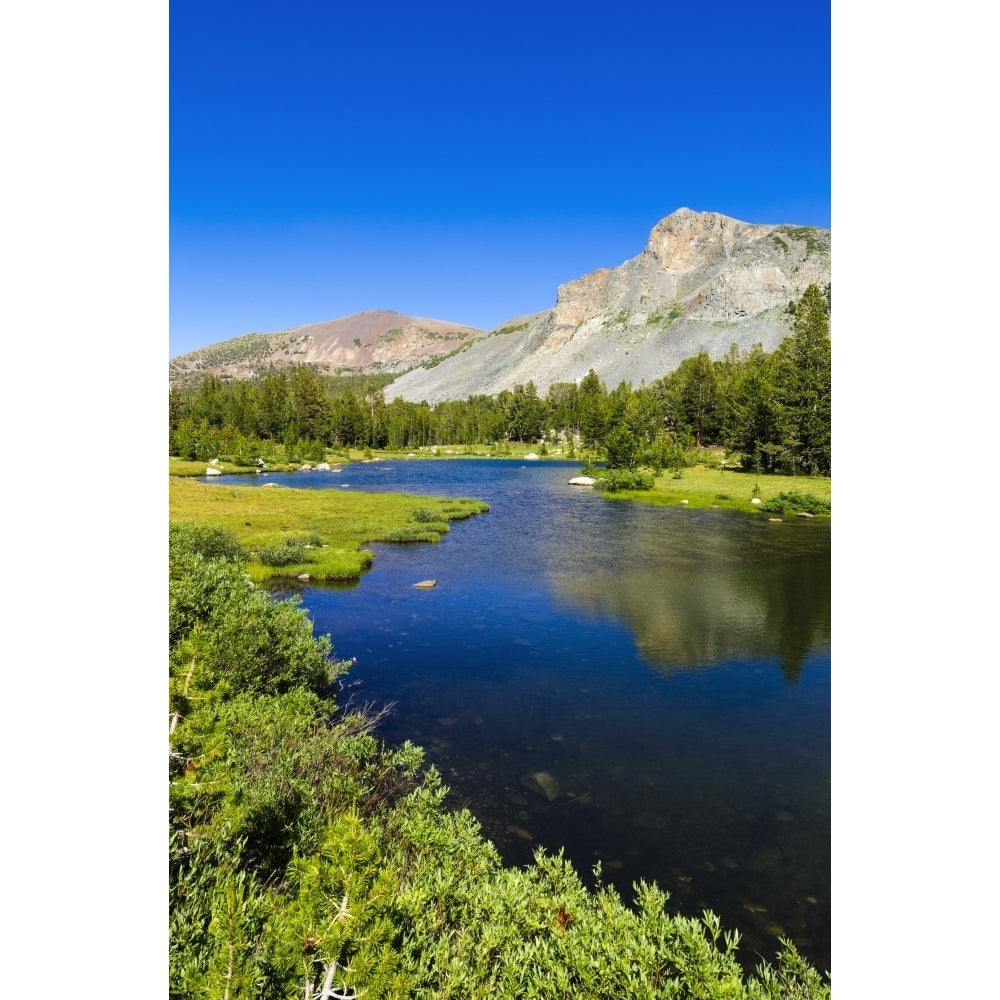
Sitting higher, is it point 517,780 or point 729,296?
point 729,296

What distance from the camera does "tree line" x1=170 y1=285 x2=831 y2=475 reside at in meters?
51.4

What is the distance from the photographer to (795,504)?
37312 mm

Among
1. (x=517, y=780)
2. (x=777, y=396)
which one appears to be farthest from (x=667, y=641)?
(x=777, y=396)

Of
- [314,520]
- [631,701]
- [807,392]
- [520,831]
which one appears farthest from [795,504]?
[520,831]

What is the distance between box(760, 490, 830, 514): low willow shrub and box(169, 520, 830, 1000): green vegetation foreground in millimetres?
34049

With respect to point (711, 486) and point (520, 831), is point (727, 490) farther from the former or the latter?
point (520, 831)

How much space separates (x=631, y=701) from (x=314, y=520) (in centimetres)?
2365

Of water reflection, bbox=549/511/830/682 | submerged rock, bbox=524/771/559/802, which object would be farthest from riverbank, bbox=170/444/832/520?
submerged rock, bbox=524/771/559/802

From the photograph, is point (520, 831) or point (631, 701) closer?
point (520, 831)

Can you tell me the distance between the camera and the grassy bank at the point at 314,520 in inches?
916
